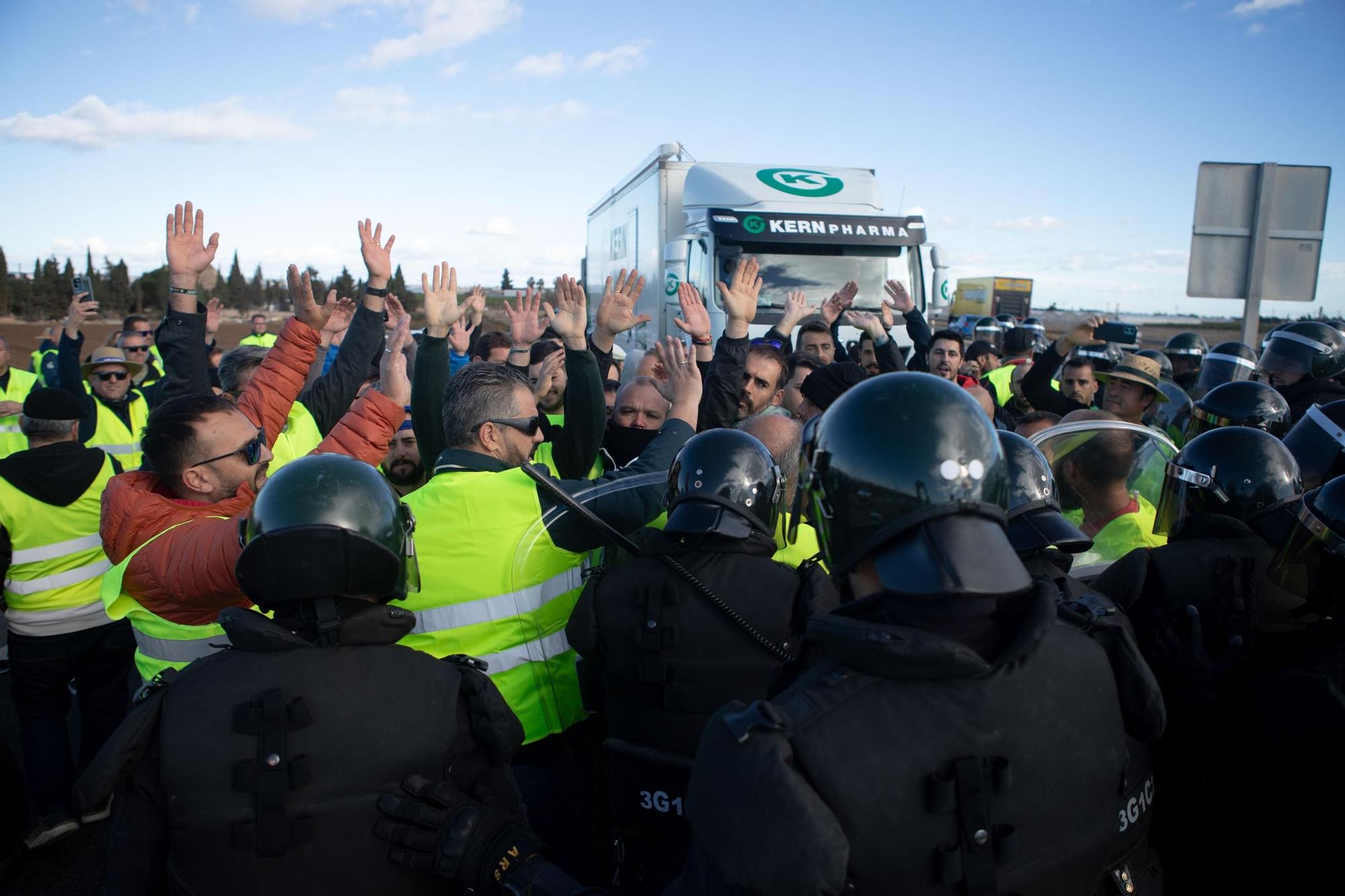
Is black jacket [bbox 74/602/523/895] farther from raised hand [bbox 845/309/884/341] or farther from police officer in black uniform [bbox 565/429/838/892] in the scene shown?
raised hand [bbox 845/309/884/341]

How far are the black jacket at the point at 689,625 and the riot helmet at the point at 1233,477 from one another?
1.23 m

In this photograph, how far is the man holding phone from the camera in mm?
5312

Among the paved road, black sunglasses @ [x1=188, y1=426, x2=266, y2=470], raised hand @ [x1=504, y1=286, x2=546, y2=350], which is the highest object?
raised hand @ [x1=504, y1=286, x2=546, y2=350]

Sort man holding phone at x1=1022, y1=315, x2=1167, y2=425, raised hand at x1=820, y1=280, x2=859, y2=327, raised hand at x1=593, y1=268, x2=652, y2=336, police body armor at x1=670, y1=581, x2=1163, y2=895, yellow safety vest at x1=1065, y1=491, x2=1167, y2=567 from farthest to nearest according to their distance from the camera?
1. raised hand at x1=820, y1=280, x2=859, y2=327
2. man holding phone at x1=1022, y1=315, x2=1167, y2=425
3. raised hand at x1=593, y1=268, x2=652, y2=336
4. yellow safety vest at x1=1065, y1=491, x2=1167, y2=567
5. police body armor at x1=670, y1=581, x2=1163, y2=895

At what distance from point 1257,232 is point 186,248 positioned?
27.7 ft

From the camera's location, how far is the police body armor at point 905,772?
49.3 inches

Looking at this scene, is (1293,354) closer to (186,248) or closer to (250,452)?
(250,452)

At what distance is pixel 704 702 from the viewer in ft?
8.02

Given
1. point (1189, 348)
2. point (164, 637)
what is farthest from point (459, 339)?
point (1189, 348)

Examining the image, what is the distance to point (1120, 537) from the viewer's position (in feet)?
10.5

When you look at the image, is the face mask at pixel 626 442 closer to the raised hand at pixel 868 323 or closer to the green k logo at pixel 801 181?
the raised hand at pixel 868 323

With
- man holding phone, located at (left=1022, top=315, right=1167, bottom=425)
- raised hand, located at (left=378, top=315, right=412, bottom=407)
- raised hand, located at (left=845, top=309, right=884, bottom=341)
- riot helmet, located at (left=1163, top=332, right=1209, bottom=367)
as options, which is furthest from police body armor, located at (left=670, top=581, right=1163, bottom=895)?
riot helmet, located at (left=1163, top=332, right=1209, bottom=367)

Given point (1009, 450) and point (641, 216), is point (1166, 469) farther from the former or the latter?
point (641, 216)

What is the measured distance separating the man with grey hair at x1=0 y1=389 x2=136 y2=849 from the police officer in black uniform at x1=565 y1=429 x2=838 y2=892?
3130 mm
